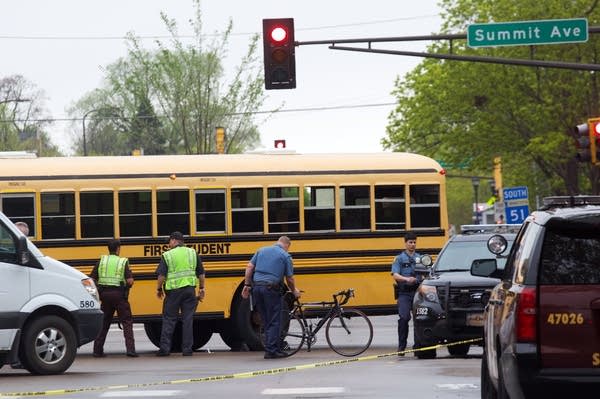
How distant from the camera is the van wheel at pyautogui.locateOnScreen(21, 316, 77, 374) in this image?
60.1 ft

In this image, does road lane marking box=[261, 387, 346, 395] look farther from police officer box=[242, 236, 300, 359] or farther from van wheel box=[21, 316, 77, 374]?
police officer box=[242, 236, 300, 359]

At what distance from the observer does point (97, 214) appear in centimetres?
2383

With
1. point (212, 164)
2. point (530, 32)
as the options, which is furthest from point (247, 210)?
point (530, 32)

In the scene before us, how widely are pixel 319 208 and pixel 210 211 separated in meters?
1.62

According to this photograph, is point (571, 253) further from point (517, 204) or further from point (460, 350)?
point (517, 204)

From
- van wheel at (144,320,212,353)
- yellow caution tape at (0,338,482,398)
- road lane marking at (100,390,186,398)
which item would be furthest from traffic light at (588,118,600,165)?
road lane marking at (100,390,186,398)

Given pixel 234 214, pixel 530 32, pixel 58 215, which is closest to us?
pixel 58 215

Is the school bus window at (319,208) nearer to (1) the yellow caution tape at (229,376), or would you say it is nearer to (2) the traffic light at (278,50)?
(2) the traffic light at (278,50)

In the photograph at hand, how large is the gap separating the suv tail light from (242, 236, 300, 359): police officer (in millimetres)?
12047

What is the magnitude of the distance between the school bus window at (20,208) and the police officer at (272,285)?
149 inches

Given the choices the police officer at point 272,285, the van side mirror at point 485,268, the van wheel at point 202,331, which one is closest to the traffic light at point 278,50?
the police officer at point 272,285

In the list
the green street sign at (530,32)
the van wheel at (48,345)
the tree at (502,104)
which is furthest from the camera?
the tree at (502,104)

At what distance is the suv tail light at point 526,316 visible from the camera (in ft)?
30.2

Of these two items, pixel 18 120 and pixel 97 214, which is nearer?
pixel 97 214
